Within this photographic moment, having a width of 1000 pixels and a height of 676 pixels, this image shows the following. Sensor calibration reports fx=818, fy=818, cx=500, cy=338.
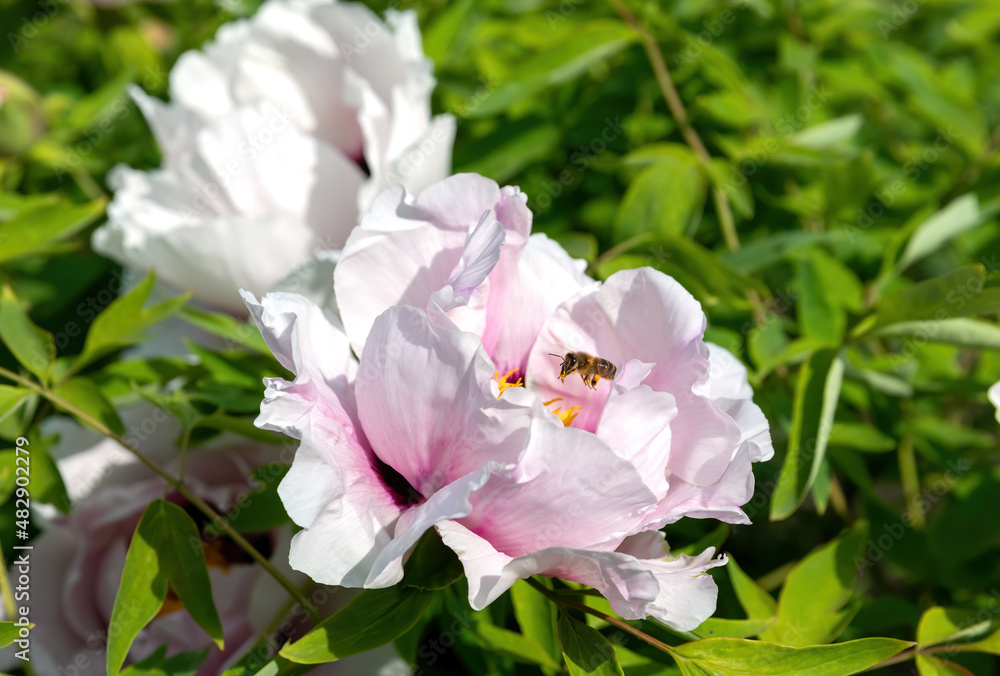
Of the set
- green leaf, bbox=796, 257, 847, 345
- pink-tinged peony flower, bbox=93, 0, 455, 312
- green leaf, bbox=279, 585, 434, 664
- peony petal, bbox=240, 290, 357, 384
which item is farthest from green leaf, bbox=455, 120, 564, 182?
green leaf, bbox=279, 585, 434, 664

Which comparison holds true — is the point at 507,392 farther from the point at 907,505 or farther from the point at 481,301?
the point at 907,505

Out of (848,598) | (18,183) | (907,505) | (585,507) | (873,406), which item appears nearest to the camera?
(585,507)

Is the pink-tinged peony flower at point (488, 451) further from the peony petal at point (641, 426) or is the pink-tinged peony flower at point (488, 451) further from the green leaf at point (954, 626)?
the green leaf at point (954, 626)

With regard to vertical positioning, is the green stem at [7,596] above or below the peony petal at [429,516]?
below

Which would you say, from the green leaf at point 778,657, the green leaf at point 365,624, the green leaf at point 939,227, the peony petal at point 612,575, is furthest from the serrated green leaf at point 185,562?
the green leaf at point 939,227

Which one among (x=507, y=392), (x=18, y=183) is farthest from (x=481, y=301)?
(x=18, y=183)
